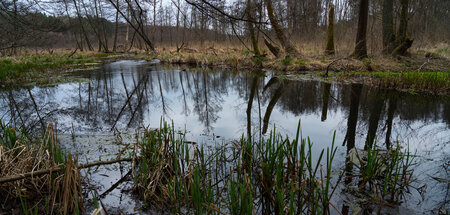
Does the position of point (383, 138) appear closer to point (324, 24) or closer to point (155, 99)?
point (155, 99)

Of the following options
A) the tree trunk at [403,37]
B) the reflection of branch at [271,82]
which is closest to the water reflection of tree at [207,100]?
the reflection of branch at [271,82]

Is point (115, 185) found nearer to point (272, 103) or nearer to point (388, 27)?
point (272, 103)

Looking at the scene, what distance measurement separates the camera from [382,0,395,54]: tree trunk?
34.7 feet

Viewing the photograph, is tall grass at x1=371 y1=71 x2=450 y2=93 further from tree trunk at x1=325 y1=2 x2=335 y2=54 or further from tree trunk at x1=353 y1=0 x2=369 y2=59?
tree trunk at x1=325 y1=2 x2=335 y2=54

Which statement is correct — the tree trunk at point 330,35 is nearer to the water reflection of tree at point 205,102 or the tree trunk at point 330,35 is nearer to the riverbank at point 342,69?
the riverbank at point 342,69

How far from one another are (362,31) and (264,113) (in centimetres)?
721

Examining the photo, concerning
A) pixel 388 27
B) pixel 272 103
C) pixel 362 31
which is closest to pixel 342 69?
pixel 362 31

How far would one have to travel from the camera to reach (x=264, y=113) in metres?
5.91

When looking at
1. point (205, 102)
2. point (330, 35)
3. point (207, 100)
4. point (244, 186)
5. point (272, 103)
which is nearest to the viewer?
point (244, 186)

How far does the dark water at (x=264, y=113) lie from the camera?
3.86 metres

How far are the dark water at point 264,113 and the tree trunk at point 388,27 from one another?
13.7ft

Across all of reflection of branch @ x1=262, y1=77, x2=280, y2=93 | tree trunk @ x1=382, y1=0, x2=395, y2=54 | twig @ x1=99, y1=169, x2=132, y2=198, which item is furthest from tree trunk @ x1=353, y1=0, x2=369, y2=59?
twig @ x1=99, y1=169, x2=132, y2=198

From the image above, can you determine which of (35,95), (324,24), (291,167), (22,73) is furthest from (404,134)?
(324,24)

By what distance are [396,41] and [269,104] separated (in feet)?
25.5
